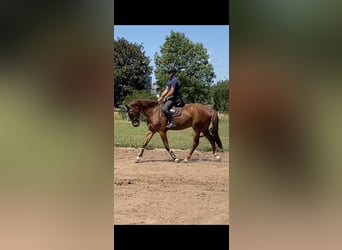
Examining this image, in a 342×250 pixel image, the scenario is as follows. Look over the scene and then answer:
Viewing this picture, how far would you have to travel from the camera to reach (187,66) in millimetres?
5273

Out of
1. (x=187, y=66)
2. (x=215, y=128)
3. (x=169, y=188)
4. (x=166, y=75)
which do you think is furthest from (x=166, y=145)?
(x=187, y=66)

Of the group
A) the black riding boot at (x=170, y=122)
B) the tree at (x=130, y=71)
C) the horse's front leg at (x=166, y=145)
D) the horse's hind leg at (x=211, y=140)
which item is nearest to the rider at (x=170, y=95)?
the black riding boot at (x=170, y=122)

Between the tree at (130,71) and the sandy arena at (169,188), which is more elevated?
the tree at (130,71)

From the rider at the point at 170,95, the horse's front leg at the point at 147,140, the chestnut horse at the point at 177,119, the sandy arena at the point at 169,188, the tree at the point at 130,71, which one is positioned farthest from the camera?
the horse's front leg at the point at 147,140

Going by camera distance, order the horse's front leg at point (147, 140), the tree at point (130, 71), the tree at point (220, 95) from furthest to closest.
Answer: the horse's front leg at point (147, 140) < the tree at point (130, 71) < the tree at point (220, 95)

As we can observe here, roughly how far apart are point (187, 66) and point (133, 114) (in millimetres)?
1107

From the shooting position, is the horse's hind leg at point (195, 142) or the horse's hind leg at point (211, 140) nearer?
the horse's hind leg at point (211, 140)

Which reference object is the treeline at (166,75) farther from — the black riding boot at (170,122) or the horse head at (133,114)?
the black riding boot at (170,122)

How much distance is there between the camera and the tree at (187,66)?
491 centimetres

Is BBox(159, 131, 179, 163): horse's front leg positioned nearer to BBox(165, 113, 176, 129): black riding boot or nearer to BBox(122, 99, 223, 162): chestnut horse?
BBox(122, 99, 223, 162): chestnut horse

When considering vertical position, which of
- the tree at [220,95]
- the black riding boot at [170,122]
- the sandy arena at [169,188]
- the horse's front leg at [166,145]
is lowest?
the sandy arena at [169,188]
